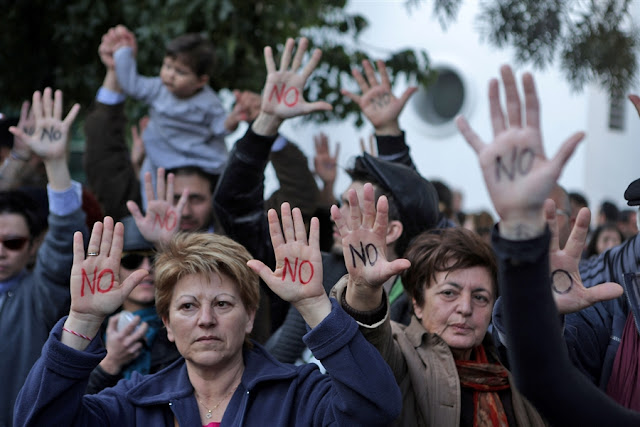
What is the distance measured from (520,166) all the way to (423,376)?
1071 mm

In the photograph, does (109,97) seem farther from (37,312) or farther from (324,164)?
(37,312)

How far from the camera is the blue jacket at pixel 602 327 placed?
7.70ft

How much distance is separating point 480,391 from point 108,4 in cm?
434

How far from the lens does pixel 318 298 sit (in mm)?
2391

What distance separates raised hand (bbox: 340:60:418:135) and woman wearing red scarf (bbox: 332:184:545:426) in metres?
0.99

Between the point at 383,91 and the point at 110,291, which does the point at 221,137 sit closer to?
the point at 383,91

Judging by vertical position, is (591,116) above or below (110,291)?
above

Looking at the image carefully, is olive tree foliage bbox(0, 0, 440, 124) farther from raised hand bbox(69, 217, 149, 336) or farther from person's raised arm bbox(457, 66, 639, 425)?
person's raised arm bbox(457, 66, 639, 425)

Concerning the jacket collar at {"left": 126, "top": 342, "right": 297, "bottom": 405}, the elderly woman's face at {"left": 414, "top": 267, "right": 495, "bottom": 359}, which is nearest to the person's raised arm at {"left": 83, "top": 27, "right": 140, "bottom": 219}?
the jacket collar at {"left": 126, "top": 342, "right": 297, "bottom": 405}

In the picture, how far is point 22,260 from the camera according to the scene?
135 inches

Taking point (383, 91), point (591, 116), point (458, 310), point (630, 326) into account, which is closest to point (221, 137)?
point (383, 91)

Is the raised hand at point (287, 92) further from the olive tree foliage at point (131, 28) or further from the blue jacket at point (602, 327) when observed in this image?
the olive tree foliage at point (131, 28)

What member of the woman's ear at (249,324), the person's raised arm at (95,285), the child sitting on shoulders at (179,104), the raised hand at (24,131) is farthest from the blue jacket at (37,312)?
the child sitting on shoulders at (179,104)

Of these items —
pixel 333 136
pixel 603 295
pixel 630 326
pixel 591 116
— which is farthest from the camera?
pixel 591 116
